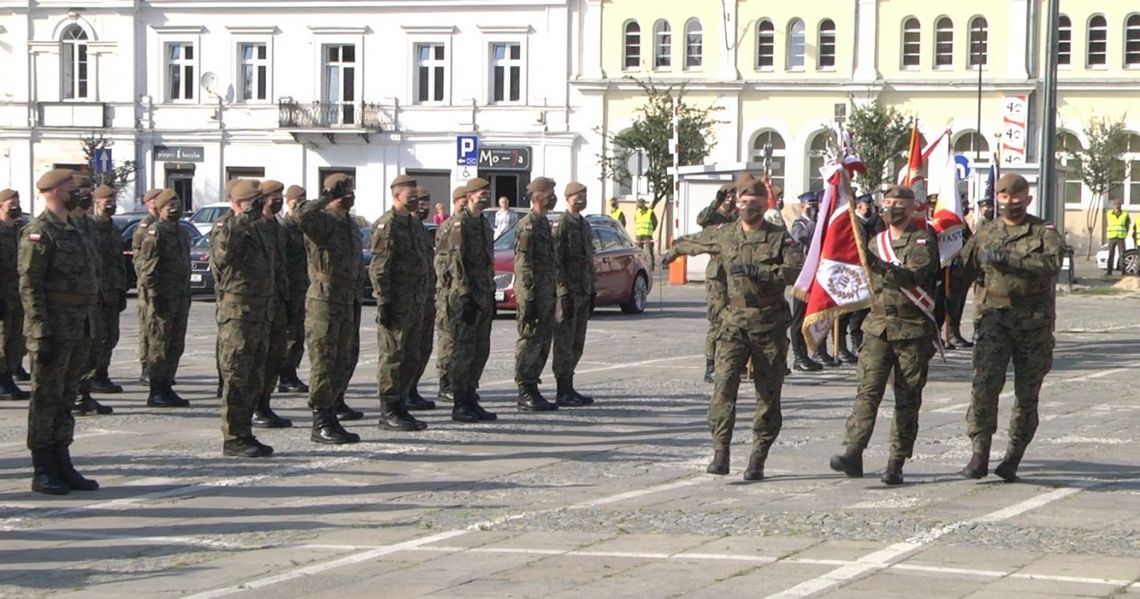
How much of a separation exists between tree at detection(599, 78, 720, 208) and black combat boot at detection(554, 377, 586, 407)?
37.1 metres

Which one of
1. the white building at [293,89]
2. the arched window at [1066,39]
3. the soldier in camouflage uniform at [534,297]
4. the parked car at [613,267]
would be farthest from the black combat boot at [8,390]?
the arched window at [1066,39]

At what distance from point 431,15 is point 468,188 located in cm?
4339

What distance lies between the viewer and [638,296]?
29812 millimetres

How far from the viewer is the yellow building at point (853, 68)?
54.8 meters

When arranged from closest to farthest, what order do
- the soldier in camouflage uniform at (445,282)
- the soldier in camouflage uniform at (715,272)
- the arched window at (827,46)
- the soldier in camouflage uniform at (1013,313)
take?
the soldier in camouflage uniform at (1013,313) → the soldier in camouflage uniform at (715,272) → the soldier in camouflage uniform at (445,282) → the arched window at (827,46)

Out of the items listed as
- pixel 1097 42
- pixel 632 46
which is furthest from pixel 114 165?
pixel 1097 42

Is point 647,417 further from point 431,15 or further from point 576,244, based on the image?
point 431,15

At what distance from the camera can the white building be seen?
5797 cm

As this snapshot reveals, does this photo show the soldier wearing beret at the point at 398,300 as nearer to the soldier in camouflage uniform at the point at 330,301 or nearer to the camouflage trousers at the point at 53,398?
the soldier in camouflage uniform at the point at 330,301

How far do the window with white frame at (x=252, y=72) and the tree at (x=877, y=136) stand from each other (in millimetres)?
18280

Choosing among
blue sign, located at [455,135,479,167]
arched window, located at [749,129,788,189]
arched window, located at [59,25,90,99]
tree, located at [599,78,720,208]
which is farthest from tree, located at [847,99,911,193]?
arched window, located at [59,25,90,99]

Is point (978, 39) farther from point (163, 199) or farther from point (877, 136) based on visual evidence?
point (163, 199)

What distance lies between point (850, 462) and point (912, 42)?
4582cm

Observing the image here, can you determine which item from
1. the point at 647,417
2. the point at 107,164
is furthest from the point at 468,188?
the point at 107,164
